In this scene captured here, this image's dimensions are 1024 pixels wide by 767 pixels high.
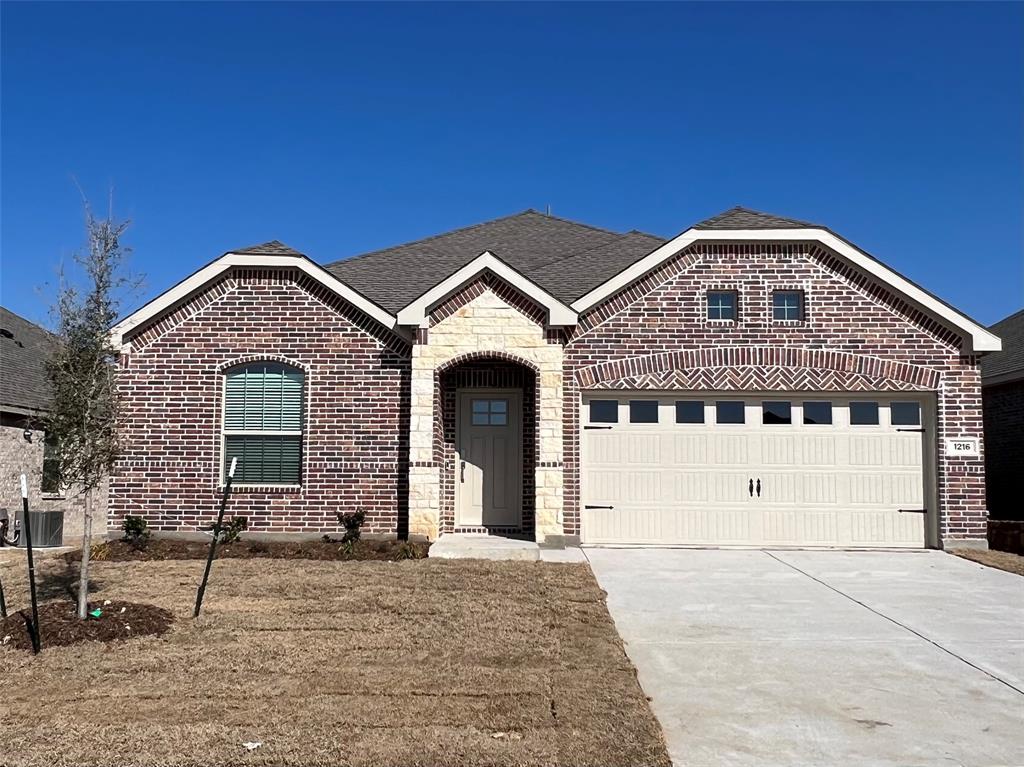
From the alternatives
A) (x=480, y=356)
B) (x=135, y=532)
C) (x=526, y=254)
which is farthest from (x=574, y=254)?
(x=135, y=532)

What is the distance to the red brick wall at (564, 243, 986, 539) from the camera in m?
12.8

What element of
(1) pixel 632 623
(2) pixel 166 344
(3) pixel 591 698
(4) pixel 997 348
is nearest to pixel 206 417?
(2) pixel 166 344

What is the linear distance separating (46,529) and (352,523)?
5694 mm

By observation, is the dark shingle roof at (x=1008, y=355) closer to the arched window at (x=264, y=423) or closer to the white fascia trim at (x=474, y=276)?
the white fascia trim at (x=474, y=276)

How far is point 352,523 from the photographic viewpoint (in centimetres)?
1244

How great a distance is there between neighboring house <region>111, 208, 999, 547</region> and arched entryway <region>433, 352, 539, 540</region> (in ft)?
1.36

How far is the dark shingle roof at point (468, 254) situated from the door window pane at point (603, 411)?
79.6 inches

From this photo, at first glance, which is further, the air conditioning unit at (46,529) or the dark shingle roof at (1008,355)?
the dark shingle roof at (1008,355)

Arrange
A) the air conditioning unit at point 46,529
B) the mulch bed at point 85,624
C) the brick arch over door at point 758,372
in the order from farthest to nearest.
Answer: the air conditioning unit at point 46,529
the brick arch over door at point 758,372
the mulch bed at point 85,624

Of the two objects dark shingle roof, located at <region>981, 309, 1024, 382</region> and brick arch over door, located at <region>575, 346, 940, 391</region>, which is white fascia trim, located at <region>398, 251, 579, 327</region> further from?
dark shingle roof, located at <region>981, 309, 1024, 382</region>

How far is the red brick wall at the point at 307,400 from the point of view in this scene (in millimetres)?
12734

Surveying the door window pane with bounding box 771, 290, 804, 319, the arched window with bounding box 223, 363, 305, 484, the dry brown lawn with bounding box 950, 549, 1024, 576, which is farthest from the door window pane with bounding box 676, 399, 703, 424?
the arched window with bounding box 223, 363, 305, 484

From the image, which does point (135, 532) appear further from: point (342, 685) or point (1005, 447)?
point (1005, 447)

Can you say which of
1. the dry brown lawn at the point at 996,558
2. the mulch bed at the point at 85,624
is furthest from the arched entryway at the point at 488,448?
the dry brown lawn at the point at 996,558
